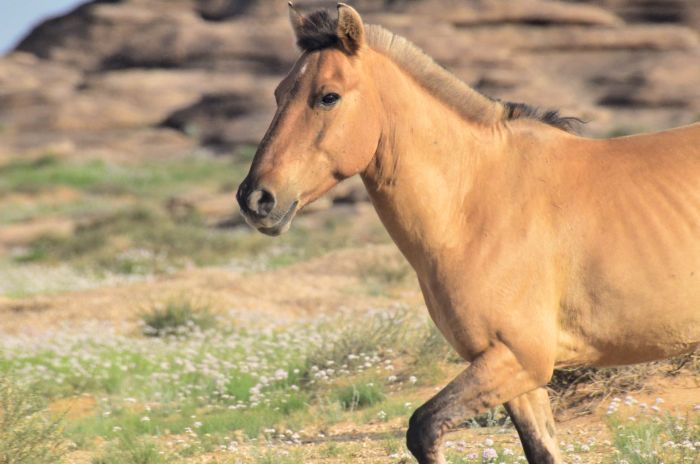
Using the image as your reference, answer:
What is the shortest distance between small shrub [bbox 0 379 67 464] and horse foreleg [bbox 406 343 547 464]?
2356 millimetres

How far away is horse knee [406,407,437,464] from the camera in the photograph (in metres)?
4.25

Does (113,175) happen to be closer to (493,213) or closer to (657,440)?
(657,440)

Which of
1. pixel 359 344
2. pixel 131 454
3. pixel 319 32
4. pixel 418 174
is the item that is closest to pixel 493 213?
pixel 418 174

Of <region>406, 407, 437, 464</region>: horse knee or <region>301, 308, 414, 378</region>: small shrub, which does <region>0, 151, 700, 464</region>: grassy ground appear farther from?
<region>406, 407, 437, 464</region>: horse knee

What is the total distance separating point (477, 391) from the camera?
4207 millimetres

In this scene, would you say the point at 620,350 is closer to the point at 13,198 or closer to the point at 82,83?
the point at 13,198

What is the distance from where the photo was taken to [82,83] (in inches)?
1766

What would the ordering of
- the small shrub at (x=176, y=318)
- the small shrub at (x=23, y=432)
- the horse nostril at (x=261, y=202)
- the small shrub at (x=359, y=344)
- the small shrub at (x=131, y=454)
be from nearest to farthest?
1. the horse nostril at (x=261, y=202)
2. the small shrub at (x=23, y=432)
3. the small shrub at (x=131, y=454)
4. the small shrub at (x=359, y=344)
5. the small shrub at (x=176, y=318)

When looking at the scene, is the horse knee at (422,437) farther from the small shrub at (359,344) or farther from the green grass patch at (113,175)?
the green grass patch at (113,175)

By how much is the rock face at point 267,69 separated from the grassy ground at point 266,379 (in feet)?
73.7

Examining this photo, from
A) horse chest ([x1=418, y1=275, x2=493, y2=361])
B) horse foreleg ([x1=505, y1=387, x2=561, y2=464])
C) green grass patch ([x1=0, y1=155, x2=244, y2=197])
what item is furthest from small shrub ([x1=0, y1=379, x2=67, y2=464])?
green grass patch ([x1=0, y1=155, x2=244, y2=197])

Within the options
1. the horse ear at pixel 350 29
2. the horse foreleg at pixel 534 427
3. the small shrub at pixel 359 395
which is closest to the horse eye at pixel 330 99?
the horse ear at pixel 350 29

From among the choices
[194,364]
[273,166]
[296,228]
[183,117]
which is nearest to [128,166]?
[183,117]

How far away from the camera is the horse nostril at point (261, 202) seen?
13.7 ft
